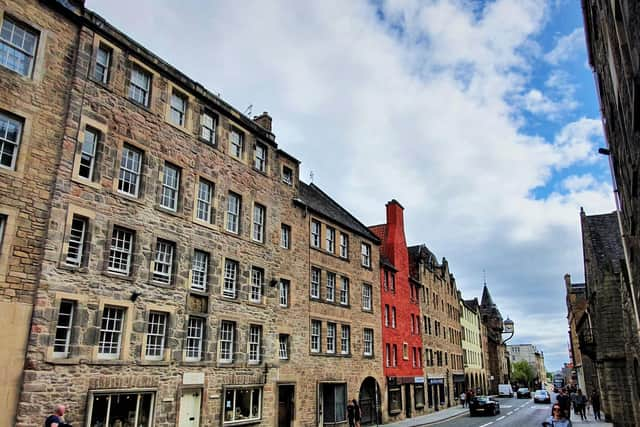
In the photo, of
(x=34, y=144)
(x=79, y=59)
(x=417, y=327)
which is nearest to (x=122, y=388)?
(x=34, y=144)

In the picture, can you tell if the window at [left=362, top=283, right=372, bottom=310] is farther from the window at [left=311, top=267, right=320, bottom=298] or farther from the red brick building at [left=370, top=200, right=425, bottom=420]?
the window at [left=311, top=267, right=320, bottom=298]

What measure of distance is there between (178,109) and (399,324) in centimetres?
2428

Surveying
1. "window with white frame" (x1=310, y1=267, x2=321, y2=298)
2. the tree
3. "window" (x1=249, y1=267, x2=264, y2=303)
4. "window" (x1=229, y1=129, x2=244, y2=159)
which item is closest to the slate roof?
"window with white frame" (x1=310, y1=267, x2=321, y2=298)

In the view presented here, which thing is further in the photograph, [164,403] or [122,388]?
[164,403]

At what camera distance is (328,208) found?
30641 millimetres

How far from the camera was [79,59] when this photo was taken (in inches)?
589

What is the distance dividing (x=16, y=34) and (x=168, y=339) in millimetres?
10709

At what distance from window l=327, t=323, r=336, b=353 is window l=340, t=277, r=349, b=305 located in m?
2.10

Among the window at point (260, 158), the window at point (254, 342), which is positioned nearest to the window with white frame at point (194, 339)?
the window at point (254, 342)

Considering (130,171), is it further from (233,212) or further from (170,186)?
(233,212)

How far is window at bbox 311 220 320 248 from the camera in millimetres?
26716

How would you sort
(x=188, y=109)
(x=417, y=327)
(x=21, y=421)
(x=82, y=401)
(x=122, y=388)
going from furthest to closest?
(x=417, y=327) → (x=188, y=109) → (x=122, y=388) → (x=82, y=401) → (x=21, y=421)

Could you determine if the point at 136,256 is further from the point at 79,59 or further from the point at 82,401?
the point at 79,59

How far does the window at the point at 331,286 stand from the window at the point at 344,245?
2147 mm
